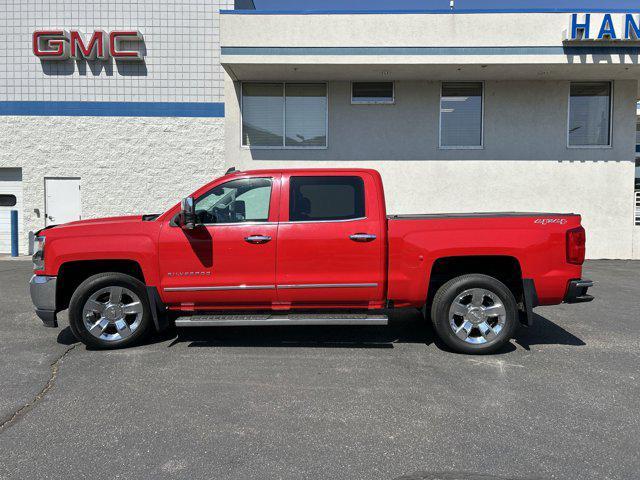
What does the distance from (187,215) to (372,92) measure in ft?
29.7

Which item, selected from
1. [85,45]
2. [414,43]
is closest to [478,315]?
[414,43]

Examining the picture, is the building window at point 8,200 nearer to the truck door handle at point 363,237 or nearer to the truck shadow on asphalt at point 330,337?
the truck shadow on asphalt at point 330,337

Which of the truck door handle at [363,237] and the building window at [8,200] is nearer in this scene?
the truck door handle at [363,237]

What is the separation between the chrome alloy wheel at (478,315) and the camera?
504 centimetres

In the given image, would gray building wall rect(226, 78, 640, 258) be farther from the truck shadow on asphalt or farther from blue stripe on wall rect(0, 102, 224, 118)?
the truck shadow on asphalt

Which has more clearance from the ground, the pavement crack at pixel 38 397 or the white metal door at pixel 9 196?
the white metal door at pixel 9 196

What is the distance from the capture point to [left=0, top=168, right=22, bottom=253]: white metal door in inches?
531

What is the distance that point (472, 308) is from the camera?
16.6 feet

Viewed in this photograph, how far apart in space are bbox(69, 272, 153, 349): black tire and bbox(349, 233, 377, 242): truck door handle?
2326 mm

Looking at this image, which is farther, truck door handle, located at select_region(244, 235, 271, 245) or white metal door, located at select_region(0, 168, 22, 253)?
white metal door, located at select_region(0, 168, 22, 253)

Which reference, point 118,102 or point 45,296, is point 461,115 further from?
point 45,296

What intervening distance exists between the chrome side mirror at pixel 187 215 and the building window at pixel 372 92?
8.66 m

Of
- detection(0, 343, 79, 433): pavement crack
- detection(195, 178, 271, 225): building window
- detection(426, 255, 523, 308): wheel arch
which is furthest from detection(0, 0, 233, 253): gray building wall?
detection(426, 255, 523, 308): wheel arch

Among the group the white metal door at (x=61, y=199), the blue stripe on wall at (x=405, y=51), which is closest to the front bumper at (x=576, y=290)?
the blue stripe on wall at (x=405, y=51)
